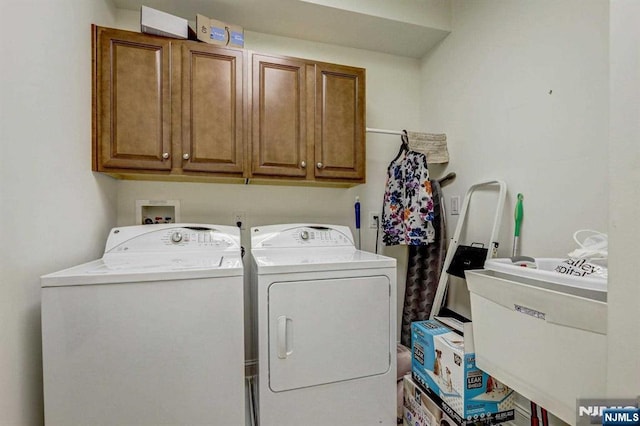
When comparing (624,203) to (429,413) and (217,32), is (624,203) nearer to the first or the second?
(429,413)

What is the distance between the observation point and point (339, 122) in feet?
6.40

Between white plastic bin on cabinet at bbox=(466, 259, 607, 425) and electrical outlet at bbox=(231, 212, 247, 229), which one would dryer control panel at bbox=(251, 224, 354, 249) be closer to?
electrical outlet at bbox=(231, 212, 247, 229)

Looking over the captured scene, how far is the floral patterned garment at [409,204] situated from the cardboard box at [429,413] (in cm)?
86

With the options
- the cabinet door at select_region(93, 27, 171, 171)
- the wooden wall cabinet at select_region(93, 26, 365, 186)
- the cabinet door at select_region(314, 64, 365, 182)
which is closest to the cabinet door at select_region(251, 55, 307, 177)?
the wooden wall cabinet at select_region(93, 26, 365, 186)

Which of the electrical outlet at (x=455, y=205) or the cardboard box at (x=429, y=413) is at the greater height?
the electrical outlet at (x=455, y=205)

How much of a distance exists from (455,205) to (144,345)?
6.90 feet

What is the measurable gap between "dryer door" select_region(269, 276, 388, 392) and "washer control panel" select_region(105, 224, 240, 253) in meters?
0.60

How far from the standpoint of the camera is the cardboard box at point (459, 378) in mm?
1231

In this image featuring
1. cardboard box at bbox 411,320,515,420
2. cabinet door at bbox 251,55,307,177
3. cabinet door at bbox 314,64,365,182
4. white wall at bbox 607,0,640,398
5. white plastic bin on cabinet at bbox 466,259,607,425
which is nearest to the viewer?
white wall at bbox 607,0,640,398

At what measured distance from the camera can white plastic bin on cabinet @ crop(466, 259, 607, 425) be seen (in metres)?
0.73

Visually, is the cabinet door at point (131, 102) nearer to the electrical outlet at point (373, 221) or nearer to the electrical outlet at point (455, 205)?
the electrical outlet at point (373, 221)

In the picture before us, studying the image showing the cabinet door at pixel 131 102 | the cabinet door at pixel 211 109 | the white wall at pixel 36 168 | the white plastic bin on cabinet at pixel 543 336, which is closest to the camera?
the white plastic bin on cabinet at pixel 543 336

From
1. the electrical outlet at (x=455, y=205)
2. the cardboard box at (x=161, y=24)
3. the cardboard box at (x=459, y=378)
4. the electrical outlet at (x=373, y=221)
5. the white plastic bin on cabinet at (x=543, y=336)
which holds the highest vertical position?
the cardboard box at (x=161, y=24)

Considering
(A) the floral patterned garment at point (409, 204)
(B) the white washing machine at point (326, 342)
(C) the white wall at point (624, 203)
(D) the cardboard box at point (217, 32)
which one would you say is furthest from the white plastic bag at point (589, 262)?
(D) the cardboard box at point (217, 32)
